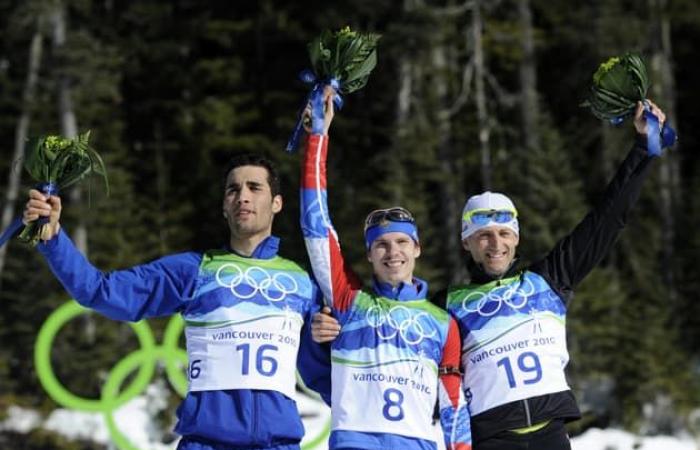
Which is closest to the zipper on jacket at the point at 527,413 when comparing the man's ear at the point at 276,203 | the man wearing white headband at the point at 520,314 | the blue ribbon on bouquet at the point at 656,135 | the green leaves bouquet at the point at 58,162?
the man wearing white headband at the point at 520,314

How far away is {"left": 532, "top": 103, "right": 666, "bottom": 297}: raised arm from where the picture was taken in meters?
5.18

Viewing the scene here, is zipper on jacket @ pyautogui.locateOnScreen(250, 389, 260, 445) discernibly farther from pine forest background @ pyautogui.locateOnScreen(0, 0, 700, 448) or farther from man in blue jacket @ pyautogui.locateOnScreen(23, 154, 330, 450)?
pine forest background @ pyautogui.locateOnScreen(0, 0, 700, 448)

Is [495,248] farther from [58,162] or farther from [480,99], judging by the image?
[480,99]

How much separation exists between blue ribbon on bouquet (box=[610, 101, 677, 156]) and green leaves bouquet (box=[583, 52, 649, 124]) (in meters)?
0.06

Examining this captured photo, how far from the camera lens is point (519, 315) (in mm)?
5117

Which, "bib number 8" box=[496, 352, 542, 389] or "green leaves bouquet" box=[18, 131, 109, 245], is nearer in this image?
"green leaves bouquet" box=[18, 131, 109, 245]

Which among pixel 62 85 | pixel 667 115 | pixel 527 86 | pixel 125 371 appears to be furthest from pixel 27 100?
pixel 667 115

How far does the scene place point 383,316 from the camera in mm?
4867

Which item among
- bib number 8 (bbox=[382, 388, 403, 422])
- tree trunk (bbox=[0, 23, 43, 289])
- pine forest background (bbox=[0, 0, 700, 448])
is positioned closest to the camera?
bib number 8 (bbox=[382, 388, 403, 422])

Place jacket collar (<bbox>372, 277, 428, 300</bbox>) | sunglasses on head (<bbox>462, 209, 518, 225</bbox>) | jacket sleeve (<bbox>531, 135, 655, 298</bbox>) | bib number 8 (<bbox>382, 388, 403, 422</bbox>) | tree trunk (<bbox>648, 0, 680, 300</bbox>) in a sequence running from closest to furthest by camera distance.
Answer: bib number 8 (<bbox>382, 388, 403, 422</bbox>) < jacket collar (<bbox>372, 277, 428, 300</bbox>) < jacket sleeve (<bbox>531, 135, 655, 298</bbox>) < sunglasses on head (<bbox>462, 209, 518, 225</bbox>) < tree trunk (<bbox>648, 0, 680, 300</bbox>)

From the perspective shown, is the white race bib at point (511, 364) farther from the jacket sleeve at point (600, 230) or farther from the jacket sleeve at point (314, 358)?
the jacket sleeve at point (314, 358)

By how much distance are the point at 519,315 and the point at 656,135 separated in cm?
109

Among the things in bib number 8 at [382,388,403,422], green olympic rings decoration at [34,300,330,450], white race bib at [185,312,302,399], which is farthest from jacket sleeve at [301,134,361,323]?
green olympic rings decoration at [34,300,330,450]

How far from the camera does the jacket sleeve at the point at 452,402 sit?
4730mm
